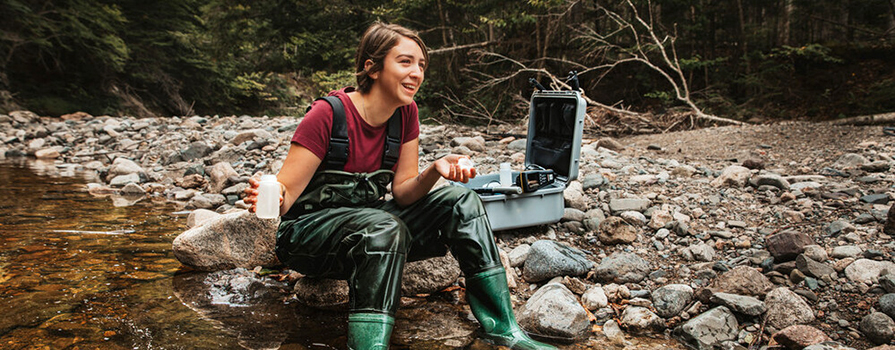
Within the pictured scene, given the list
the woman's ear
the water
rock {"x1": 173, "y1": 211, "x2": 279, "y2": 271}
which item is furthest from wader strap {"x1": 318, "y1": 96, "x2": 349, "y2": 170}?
rock {"x1": 173, "y1": 211, "x2": 279, "y2": 271}

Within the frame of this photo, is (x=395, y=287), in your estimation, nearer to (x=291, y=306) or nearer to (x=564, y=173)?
(x=291, y=306)

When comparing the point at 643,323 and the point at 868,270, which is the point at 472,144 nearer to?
the point at 643,323

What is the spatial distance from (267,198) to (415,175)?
842mm

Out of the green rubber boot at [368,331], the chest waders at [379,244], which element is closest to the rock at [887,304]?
the chest waders at [379,244]

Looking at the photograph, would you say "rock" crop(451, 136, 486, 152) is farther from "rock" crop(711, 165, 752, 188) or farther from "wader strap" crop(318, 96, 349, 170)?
"wader strap" crop(318, 96, 349, 170)

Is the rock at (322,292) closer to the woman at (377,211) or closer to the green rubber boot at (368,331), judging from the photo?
the woman at (377,211)

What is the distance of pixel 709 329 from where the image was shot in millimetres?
2459

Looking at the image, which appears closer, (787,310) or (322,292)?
(787,310)

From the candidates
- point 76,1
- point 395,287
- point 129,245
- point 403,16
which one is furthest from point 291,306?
point 76,1

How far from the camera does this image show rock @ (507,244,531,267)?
341cm

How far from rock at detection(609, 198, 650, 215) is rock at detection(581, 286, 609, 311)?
1.42 m

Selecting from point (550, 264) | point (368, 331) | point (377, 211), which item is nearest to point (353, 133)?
point (377, 211)

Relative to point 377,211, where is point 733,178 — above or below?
below

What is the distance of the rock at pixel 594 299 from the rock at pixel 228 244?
193 centimetres
